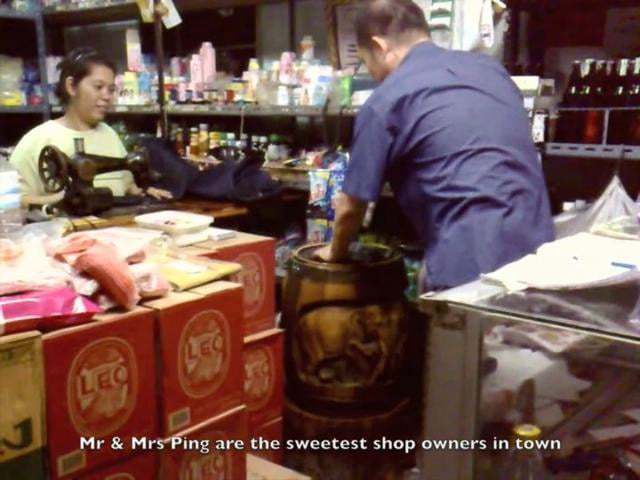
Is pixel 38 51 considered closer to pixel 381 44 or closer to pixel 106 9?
pixel 106 9

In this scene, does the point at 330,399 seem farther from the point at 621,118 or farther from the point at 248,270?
the point at 621,118

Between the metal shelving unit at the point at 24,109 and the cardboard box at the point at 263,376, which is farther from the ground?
the metal shelving unit at the point at 24,109

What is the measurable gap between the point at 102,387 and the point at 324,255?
1158 millimetres

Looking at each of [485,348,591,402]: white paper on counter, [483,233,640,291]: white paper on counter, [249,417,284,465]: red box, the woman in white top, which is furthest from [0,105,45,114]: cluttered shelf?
[485,348,591,402]: white paper on counter

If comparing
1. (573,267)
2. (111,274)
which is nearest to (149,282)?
(111,274)

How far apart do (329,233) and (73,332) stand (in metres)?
1.92

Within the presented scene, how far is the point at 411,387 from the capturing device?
2.35m

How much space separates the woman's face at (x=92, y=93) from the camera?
3150 mm

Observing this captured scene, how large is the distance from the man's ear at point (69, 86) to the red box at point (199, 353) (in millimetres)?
2009

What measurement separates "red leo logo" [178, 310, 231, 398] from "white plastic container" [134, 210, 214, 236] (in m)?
0.53

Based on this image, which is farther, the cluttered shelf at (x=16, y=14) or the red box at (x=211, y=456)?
the cluttered shelf at (x=16, y=14)

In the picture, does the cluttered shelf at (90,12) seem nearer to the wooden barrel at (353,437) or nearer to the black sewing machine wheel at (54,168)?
the black sewing machine wheel at (54,168)

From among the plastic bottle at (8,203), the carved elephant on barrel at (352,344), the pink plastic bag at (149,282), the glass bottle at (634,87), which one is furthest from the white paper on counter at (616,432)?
the glass bottle at (634,87)

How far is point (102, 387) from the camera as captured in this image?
50.2 inches
